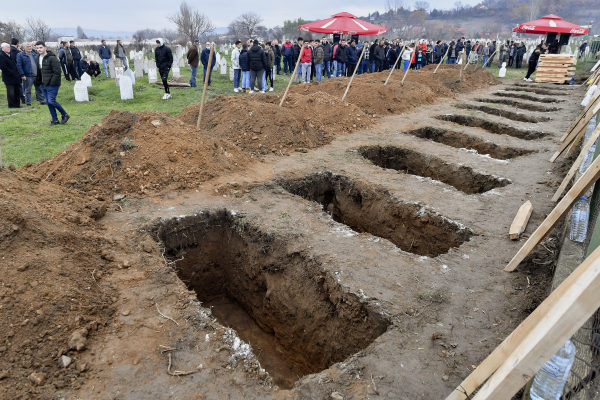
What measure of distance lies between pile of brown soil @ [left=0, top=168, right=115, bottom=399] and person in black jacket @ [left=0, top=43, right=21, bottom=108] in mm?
9093

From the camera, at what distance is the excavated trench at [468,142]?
9001mm

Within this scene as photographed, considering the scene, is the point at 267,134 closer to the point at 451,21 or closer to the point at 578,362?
the point at 578,362

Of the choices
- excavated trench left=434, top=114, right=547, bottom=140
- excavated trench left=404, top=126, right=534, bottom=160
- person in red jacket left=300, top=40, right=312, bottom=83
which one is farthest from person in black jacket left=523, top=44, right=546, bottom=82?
excavated trench left=404, top=126, right=534, bottom=160

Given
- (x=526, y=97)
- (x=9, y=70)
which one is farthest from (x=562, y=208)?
(x=526, y=97)

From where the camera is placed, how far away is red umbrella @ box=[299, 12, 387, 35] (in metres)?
16.5

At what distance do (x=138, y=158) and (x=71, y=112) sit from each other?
751 centimetres

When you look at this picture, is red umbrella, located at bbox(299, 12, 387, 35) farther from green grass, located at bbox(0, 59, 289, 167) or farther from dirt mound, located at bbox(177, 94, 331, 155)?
dirt mound, located at bbox(177, 94, 331, 155)

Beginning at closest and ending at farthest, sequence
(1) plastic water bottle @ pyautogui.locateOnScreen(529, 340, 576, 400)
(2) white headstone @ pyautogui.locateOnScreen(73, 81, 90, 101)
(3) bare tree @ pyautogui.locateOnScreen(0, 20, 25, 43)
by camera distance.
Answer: (1) plastic water bottle @ pyautogui.locateOnScreen(529, 340, 576, 400), (2) white headstone @ pyautogui.locateOnScreen(73, 81, 90, 101), (3) bare tree @ pyautogui.locateOnScreen(0, 20, 25, 43)

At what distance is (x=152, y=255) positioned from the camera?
421cm

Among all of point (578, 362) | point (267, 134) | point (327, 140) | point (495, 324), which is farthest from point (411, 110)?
point (578, 362)

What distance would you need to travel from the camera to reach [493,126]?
446 inches

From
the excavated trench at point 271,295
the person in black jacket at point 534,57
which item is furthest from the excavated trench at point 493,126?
the person in black jacket at point 534,57

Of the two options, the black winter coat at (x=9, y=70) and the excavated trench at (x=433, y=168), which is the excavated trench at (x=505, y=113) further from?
the black winter coat at (x=9, y=70)

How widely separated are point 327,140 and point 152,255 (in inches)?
222
